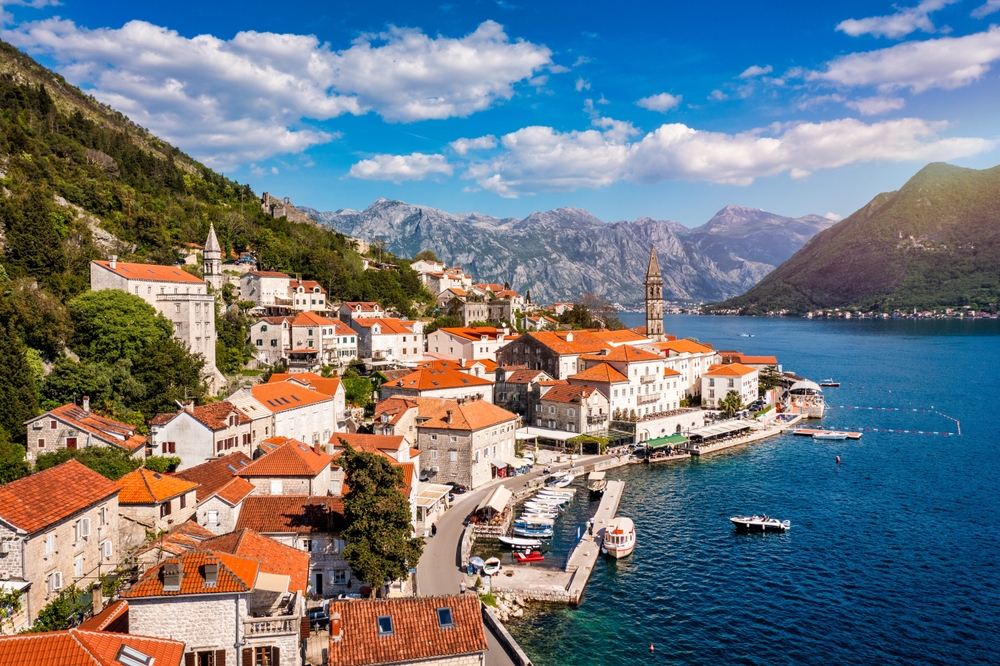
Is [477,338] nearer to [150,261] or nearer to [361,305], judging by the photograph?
[361,305]

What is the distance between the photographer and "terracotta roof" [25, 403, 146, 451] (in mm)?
32562

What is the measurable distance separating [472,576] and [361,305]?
48.1 metres

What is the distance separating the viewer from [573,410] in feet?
189

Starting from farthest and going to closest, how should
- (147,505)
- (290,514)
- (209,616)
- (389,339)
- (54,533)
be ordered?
(389,339) < (290,514) < (147,505) < (54,533) < (209,616)

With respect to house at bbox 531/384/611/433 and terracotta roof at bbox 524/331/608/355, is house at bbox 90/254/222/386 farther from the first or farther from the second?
terracotta roof at bbox 524/331/608/355

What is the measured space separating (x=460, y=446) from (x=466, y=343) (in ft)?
97.2

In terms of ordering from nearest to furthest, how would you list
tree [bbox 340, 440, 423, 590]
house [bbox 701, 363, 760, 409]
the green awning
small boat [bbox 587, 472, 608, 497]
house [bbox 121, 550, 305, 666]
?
house [bbox 121, 550, 305, 666] → tree [bbox 340, 440, 423, 590] → small boat [bbox 587, 472, 608, 497] → the green awning → house [bbox 701, 363, 760, 409]

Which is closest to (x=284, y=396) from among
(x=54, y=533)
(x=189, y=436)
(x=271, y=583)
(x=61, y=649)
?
(x=189, y=436)

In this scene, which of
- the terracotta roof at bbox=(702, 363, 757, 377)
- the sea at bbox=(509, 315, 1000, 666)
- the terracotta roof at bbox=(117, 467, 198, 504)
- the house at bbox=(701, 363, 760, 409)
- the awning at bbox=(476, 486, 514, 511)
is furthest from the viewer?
the terracotta roof at bbox=(702, 363, 757, 377)

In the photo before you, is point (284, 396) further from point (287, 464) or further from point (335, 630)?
point (335, 630)

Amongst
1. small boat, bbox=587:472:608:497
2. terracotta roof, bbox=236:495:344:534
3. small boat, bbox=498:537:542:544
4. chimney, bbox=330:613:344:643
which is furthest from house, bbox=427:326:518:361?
chimney, bbox=330:613:344:643

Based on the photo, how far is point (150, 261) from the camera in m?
60.0

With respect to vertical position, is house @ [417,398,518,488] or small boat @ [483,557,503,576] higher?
house @ [417,398,518,488]

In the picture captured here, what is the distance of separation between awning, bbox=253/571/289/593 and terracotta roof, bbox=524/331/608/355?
163 ft
